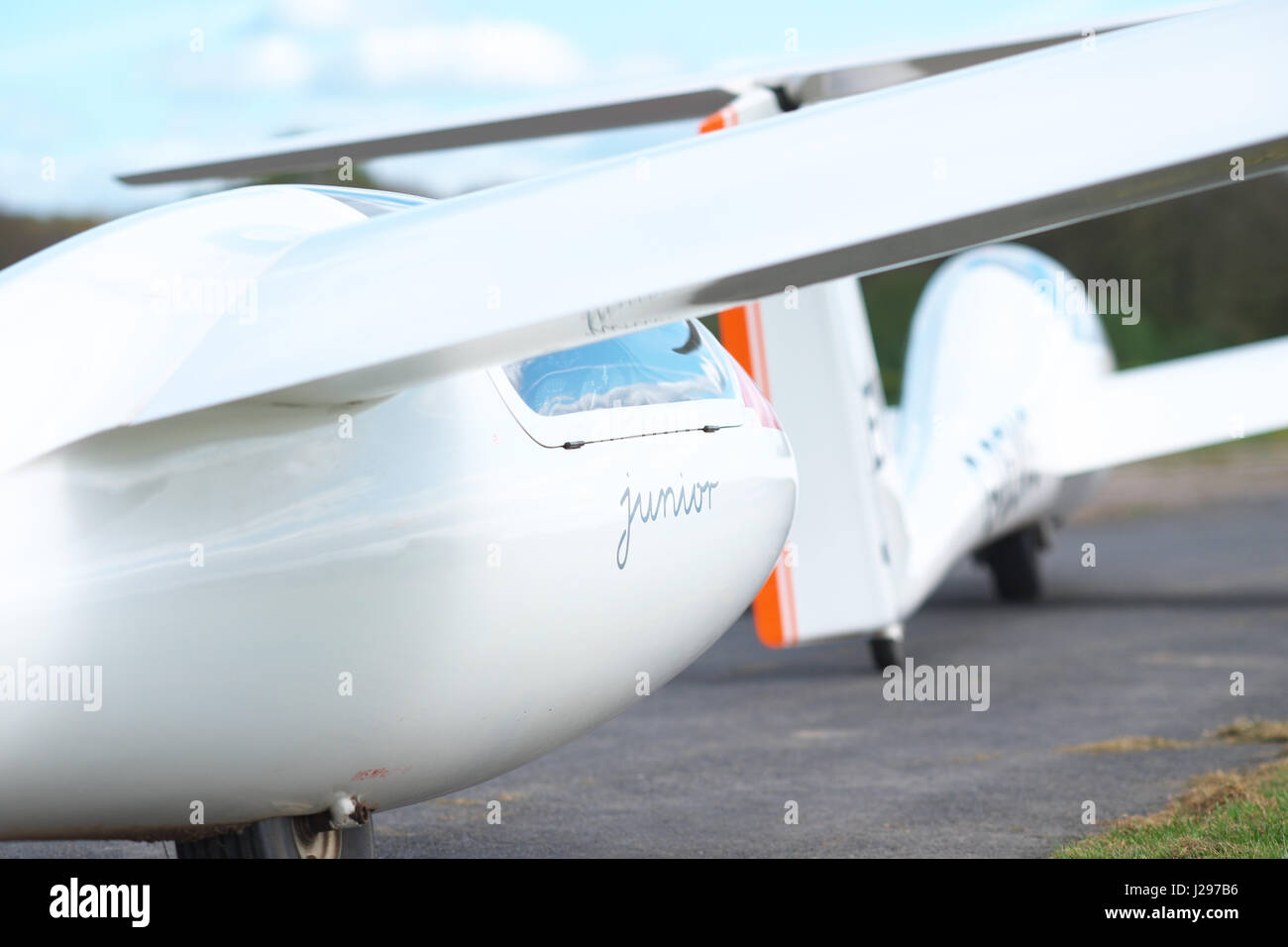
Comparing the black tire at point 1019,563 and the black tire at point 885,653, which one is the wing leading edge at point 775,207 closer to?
the black tire at point 885,653

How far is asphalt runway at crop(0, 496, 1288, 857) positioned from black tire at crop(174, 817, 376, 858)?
1.32 metres

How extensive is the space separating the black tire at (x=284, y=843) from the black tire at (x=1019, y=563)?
367 inches

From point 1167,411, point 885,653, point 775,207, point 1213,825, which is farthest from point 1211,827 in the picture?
point 1167,411

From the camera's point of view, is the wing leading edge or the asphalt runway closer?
the wing leading edge

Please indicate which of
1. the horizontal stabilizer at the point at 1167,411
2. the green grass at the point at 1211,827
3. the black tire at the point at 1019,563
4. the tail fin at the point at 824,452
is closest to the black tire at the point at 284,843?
the green grass at the point at 1211,827

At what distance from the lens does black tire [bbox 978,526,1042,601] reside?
1276cm

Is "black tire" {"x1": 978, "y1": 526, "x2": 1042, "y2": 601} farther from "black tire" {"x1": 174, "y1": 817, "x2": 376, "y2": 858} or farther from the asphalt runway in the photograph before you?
"black tire" {"x1": 174, "y1": 817, "x2": 376, "y2": 858}

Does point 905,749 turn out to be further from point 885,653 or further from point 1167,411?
point 1167,411

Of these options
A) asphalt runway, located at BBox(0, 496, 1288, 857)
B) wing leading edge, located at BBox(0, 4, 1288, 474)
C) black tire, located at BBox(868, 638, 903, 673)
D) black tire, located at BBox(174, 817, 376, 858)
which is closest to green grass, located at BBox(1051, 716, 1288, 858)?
asphalt runway, located at BBox(0, 496, 1288, 857)

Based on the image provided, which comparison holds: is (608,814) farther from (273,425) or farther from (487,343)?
(487,343)

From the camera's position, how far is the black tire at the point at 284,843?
4.02m

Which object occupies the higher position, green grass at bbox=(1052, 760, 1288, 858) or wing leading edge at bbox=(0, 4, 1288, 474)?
wing leading edge at bbox=(0, 4, 1288, 474)
